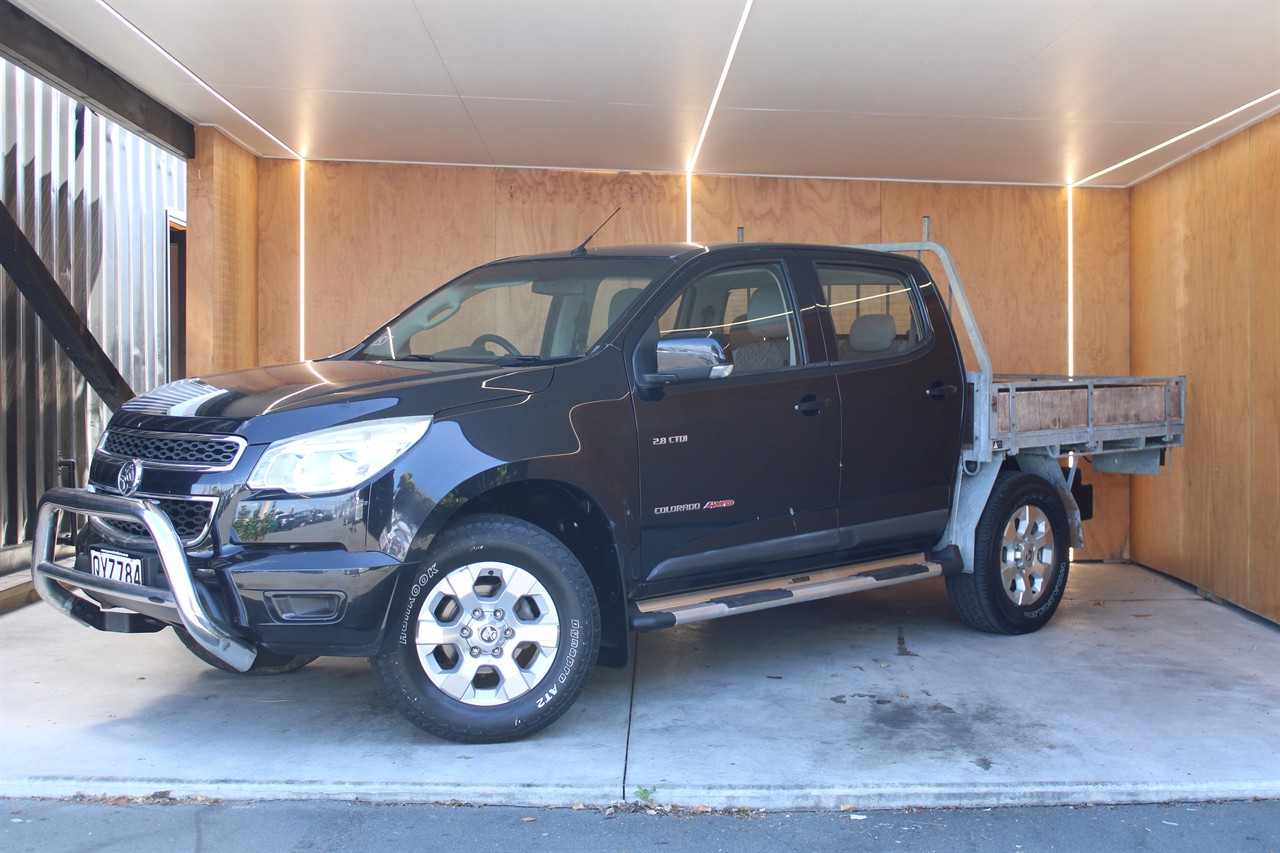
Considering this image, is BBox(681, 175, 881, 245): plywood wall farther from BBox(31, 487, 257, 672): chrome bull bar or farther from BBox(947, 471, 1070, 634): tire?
BBox(31, 487, 257, 672): chrome bull bar

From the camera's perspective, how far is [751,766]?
418cm

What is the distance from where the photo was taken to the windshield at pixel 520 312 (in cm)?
497

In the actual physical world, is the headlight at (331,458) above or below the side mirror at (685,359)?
below

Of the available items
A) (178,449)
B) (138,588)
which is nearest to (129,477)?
(178,449)

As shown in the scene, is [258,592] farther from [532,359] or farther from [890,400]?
[890,400]

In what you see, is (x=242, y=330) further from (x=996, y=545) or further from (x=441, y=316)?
(x=996, y=545)

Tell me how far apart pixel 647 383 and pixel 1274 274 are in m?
4.25

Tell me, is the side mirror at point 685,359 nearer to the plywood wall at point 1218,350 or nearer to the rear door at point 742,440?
the rear door at point 742,440

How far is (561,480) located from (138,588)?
154 cm

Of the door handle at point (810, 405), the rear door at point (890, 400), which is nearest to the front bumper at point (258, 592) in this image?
the door handle at point (810, 405)

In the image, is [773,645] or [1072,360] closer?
[773,645]

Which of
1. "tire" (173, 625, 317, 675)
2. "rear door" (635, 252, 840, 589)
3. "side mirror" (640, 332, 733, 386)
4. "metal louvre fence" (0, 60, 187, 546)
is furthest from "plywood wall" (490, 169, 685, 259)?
"tire" (173, 625, 317, 675)

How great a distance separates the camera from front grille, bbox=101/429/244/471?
394 centimetres

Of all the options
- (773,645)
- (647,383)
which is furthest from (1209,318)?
(647,383)
